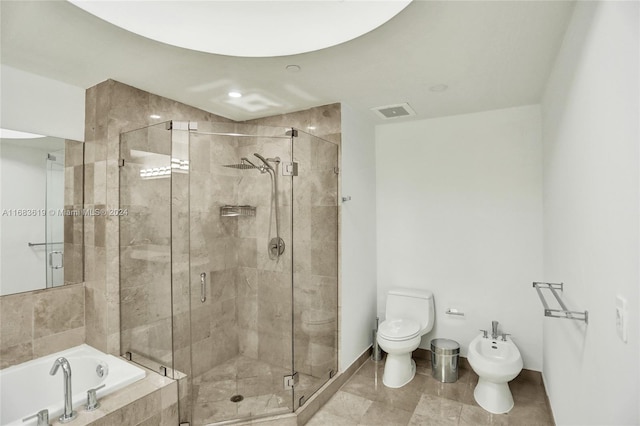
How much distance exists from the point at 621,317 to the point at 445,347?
2159mm

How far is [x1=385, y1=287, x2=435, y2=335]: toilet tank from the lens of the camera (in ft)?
10.3

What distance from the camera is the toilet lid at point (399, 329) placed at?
284 centimetres

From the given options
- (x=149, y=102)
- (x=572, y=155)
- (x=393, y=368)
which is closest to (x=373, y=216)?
(x=393, y=368)

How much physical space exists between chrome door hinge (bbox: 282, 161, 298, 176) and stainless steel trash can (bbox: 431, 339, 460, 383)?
6.61 ft

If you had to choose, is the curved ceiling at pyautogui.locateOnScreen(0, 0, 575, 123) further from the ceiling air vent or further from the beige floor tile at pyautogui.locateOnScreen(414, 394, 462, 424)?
the beige floor tile at pyautogui.locateOnScreen(414, 394, 462, 424)

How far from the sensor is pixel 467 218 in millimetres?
3178

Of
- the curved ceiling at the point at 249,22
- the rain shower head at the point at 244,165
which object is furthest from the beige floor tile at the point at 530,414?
the curved ceiling at the point at 249,22

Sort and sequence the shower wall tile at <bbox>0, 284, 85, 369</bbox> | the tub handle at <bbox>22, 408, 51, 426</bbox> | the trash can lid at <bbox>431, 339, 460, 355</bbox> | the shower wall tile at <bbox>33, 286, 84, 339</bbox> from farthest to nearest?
the trash can lid at <bbox>431, 339, 460, 355</bbox>, the shower wall tile at <bbox>33, 286, 84, 339</bbox>, the shower wall tile at <bbox>0, 284, 85, 369</bbox>, the tub handle at <bbox>22, 408, 51, 426</bbox>

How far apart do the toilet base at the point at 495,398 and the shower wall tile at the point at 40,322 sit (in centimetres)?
308

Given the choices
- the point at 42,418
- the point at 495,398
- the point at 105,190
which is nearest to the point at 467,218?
the point at 495,398

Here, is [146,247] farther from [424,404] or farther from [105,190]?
[424,404]

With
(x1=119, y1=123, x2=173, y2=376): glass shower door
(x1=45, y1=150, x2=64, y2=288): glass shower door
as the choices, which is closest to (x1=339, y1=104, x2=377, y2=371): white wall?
(x1=119, y1=123, x2=173, y2=376): glass shower door

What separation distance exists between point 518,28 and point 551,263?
5.35 ft

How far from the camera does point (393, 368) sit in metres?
2.89
